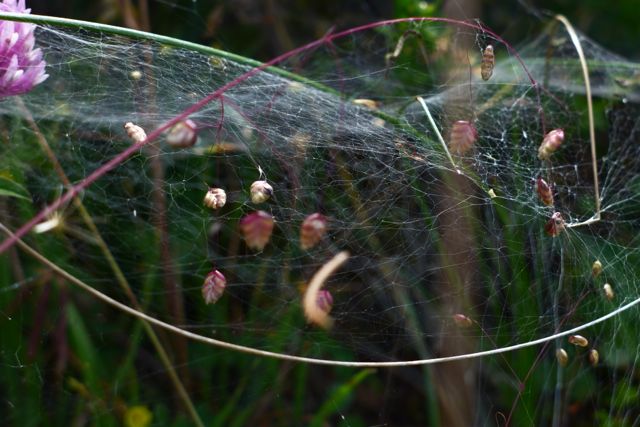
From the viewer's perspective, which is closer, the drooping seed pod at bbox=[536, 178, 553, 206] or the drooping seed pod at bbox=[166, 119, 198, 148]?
the drooping seed pod at bbox=[166, 119, 198, 148]

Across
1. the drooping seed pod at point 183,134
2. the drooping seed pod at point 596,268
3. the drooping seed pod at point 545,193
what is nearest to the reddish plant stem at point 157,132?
the drooping seed pod at point 183,134

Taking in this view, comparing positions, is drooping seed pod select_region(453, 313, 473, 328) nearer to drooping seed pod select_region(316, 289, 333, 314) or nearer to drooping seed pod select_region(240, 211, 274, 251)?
drooping seed pod select_region(316, 289, 333, 314)

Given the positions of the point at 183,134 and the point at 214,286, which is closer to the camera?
the point at 183,134

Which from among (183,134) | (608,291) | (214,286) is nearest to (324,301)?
(214,286)

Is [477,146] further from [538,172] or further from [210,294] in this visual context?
[210,294]

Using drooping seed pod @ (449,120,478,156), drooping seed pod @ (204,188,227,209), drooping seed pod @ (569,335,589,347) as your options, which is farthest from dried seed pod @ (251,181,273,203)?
drooping seed pod @ (569,335,589,347)

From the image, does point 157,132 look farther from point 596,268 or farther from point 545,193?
point 596,268
